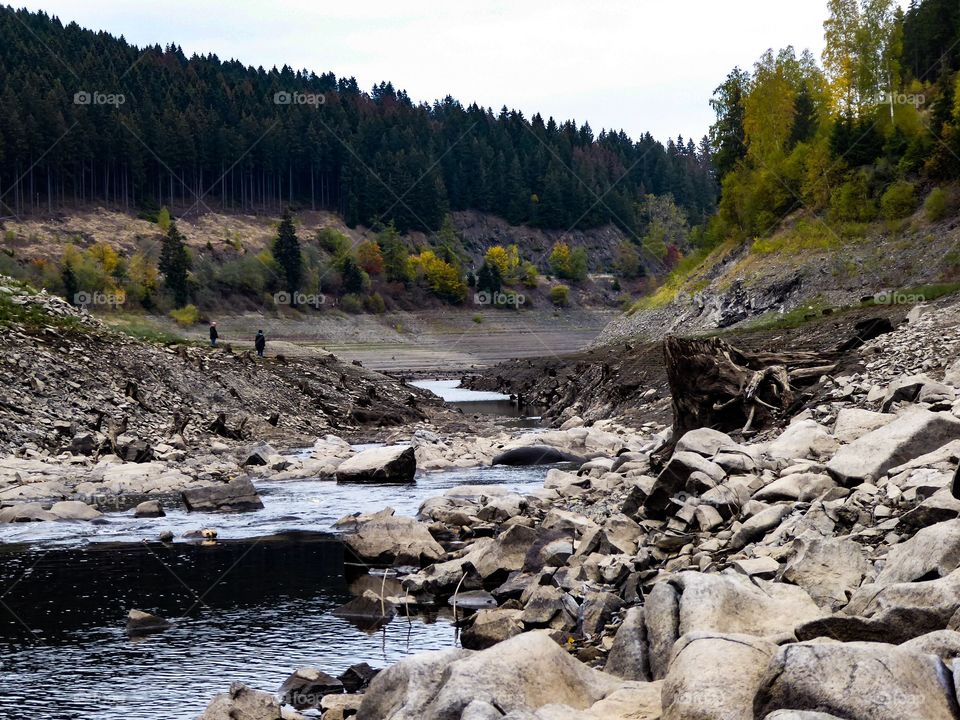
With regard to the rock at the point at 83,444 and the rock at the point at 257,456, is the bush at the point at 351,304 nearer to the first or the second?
the rock at the point at 257,456

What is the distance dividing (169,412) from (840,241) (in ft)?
161

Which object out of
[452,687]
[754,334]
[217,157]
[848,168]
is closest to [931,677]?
[452,687]

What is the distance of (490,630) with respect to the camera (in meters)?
14.4

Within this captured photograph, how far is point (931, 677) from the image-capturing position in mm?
8242

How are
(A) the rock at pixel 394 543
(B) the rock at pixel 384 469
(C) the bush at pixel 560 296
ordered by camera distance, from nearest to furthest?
(A) the rock at pixel 394 543, (B) the rock at pixel 384 469, (C) the bush at pixel 560 296

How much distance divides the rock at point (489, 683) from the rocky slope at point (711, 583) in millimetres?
20

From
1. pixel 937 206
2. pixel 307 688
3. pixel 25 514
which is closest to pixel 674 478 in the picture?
pixel 307 688

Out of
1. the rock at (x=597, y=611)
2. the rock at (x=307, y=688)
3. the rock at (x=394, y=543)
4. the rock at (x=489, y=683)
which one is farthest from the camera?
→ the rock at (x=394, y=543)

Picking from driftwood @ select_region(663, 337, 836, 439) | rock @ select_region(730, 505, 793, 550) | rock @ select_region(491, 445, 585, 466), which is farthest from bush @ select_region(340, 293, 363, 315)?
rock @ select_region(730, 505, 793, 550)

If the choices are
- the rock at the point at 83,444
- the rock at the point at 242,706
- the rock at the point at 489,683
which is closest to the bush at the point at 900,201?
the rock at the point at 83,444

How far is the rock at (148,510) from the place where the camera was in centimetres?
2473

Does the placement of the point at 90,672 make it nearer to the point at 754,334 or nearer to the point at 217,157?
the point at 754,334

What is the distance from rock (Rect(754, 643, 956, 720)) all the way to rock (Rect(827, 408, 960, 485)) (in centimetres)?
773

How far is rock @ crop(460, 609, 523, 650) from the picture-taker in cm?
1426
